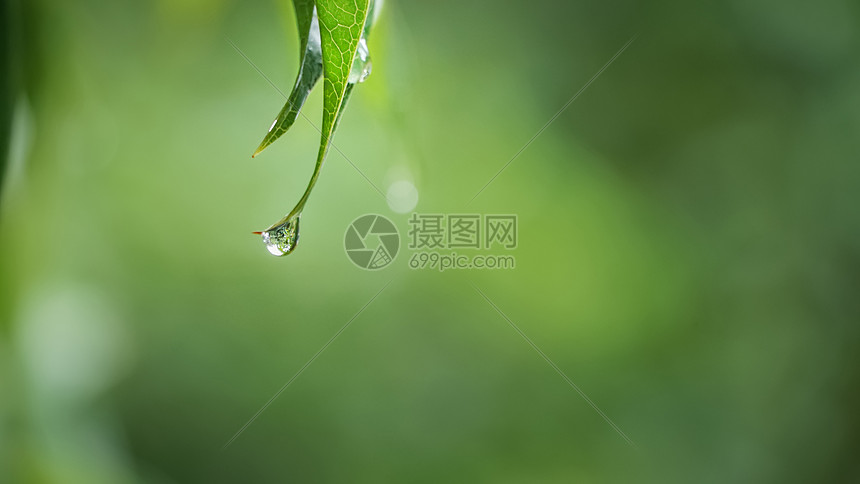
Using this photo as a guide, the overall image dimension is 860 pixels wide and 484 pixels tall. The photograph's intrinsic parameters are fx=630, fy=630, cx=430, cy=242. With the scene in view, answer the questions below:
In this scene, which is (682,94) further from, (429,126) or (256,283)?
(256,283)

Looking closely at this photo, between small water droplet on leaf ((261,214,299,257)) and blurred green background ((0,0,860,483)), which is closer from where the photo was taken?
small water droplet on leaf ((261,214,299,257))

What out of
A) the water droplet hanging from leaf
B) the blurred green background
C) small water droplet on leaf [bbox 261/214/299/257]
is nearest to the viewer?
the water droplet hanging from leaf

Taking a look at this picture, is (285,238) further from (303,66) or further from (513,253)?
(513,253)

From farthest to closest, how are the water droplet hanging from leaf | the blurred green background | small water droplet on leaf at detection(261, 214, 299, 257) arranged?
the blurred green background < small water droplet on leaf at detection(261, 214, 299, 257) < the water droplet hanging from leaf

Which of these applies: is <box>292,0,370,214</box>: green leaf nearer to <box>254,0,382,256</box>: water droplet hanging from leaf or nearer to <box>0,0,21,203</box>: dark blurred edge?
<box>254,0,382,256</box>: water droplet hanging from leaf

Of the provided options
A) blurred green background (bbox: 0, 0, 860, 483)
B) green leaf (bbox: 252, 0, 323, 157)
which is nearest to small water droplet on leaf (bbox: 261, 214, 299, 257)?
green leaf (bbox: 252, 0, 323, 157)

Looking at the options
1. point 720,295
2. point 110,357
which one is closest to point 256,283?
point 110,357
